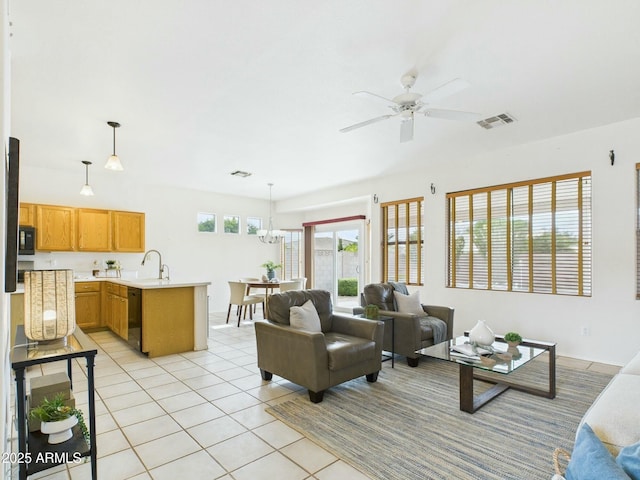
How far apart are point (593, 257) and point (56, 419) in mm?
5216

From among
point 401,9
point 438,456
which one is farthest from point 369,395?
point 401,9

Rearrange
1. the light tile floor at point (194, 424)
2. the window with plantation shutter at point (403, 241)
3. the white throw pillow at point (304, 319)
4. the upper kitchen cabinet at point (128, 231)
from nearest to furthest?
the light tile floor at point (194, 424), the white throw pillow at point (304, 319), the window with plantation shutter at point (403, 241), the upper kitchen cabinet at point (128, 231)

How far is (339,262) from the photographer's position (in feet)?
28.3

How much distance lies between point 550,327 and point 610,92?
277 cm

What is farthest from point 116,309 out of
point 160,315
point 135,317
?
point 160,315

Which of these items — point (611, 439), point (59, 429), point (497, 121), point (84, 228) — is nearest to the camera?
point (611, 439)

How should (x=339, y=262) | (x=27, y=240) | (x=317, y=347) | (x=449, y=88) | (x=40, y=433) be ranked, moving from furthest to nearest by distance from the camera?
(x=339, y=262)
(x=27, y=240)
(x=317, y=347)
(x=449, y=88)
(x=40, y=433)

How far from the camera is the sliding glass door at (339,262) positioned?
8328 millimetres

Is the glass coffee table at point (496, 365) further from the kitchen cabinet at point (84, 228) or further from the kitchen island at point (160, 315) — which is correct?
the kitchen cabinet at point (84, 228)

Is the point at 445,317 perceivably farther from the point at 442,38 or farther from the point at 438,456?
the point at 442,38

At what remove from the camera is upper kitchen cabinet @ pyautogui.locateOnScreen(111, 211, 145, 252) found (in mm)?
6484

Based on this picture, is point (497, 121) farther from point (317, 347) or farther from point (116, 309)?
point (116, 309)

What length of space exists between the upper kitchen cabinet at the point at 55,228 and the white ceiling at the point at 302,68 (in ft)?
4.15

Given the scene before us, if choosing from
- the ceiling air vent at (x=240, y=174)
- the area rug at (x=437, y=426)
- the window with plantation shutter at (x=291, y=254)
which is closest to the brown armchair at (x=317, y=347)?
the area rug at (x=437, y=426)
